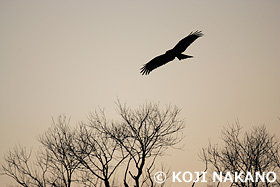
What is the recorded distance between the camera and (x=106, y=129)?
21.1m

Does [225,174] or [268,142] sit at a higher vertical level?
[268,142]

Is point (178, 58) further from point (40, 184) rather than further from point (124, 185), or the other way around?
point (40, 184)

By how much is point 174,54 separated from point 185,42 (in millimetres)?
549

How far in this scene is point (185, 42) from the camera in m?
15.5

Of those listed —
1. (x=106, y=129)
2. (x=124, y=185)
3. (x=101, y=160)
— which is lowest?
(x=124, y=185)

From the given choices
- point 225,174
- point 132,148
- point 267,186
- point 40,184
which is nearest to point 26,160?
point 40,184

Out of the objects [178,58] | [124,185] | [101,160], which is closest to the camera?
[178,58]

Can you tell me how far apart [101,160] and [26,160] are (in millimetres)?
5055

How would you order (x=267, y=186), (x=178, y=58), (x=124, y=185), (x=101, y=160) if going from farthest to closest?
(x=267, y=186) < (x=101, y=160) < (x=124, y=185) < (x=178, y=58)

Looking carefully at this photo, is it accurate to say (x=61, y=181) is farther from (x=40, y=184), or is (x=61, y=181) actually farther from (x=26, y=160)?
(x=26, y=160)

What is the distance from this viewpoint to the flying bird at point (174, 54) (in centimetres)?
1548

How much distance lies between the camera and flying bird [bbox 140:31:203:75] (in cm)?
1548

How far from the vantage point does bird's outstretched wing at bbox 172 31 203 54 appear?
15.5 meters

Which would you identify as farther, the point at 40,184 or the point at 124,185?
the point at 40,184
